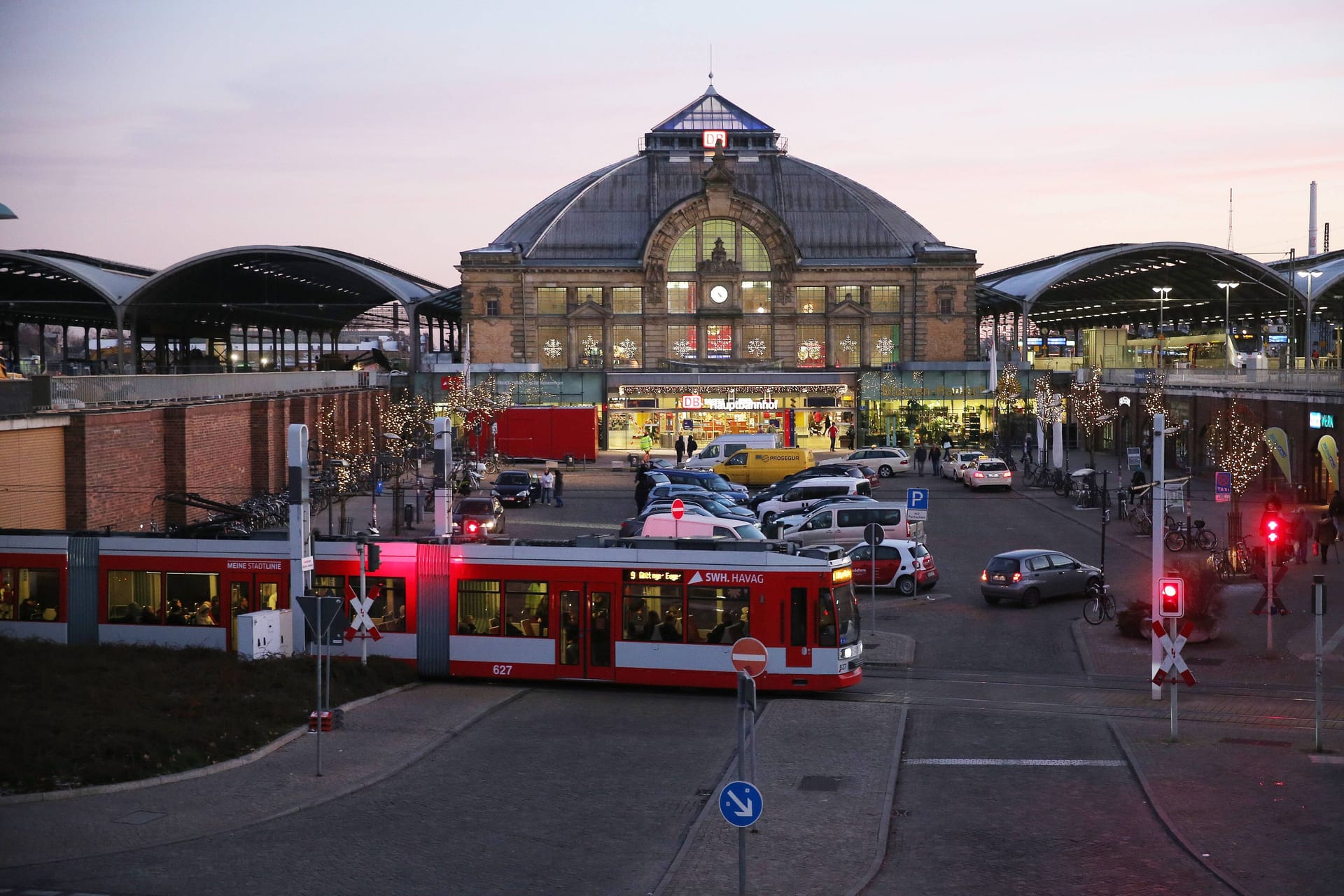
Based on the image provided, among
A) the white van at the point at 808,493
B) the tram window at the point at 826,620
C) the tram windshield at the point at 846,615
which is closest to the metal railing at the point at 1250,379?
the white van at the point at 808,493

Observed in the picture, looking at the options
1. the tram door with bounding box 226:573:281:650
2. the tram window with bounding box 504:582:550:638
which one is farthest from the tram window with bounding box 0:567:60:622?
the tram window with bounding box 504:582:550:638

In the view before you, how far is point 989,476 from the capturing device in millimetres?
55344

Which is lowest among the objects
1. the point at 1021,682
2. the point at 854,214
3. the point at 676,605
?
the point at 1021,682

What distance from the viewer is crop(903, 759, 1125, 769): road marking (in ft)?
56.5

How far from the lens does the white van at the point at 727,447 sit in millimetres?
61406

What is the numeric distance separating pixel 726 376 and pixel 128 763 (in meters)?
66.7

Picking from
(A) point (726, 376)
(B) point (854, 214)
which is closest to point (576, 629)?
(A) point (726, 376)

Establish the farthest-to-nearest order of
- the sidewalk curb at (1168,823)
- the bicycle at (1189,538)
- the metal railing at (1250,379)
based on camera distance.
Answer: the metal railing at (1250,379), the bicycle at (1189,538), the sidewalk curb at (1168,823)

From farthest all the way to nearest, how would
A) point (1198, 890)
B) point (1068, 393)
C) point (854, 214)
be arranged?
point (854, 214) → point (1068, 393) → point (1198, 890)

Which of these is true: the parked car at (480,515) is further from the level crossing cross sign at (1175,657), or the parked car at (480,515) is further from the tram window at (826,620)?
the level crossing cross sign at (1175,657)

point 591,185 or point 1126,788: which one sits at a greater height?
point 591,185

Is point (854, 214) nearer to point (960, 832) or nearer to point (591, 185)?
point (591, 185)

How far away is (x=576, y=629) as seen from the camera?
21.6 meters

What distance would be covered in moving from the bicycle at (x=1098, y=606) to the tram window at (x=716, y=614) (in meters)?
9.84
